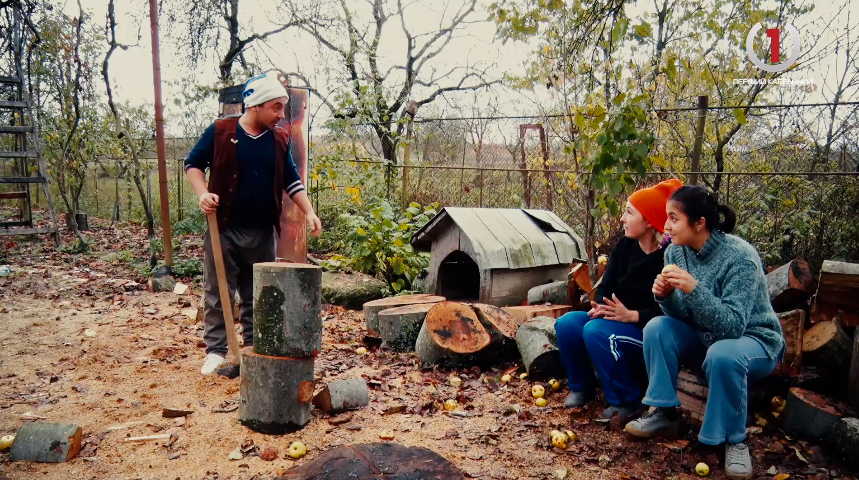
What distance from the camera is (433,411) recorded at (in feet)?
11.0

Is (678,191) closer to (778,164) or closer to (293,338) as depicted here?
(293,338)

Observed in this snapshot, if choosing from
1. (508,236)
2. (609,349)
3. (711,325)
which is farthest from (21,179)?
(711,325)

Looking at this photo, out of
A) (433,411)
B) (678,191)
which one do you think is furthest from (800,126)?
(433,411)

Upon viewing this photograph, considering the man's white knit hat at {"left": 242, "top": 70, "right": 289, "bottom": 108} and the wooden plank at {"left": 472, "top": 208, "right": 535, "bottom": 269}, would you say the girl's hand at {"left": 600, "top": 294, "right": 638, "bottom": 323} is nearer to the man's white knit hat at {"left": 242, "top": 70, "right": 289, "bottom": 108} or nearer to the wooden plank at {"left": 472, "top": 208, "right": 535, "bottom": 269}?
the wooden plank at {"left": 472, "top": 208, "right": 535, "bottom": 269}

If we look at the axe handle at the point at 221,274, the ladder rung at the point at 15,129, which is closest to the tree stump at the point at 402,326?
the axe handle at the point at 221,274

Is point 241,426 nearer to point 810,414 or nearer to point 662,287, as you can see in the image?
point 662,287

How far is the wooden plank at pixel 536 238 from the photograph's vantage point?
205 inches

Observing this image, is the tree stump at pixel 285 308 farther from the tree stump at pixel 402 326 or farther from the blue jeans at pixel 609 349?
the tree stump at pixel 402 326

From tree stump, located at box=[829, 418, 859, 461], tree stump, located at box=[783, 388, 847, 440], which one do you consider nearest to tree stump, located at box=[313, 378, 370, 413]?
tree stump, located at box=[783, 388, 847, 440]

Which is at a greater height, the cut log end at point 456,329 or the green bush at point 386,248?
the green bush at point 386,248

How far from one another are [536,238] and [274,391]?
308cm

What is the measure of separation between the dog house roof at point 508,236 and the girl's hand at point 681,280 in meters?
2.26

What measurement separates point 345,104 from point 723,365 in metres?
6.31

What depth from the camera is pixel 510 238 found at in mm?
5105
